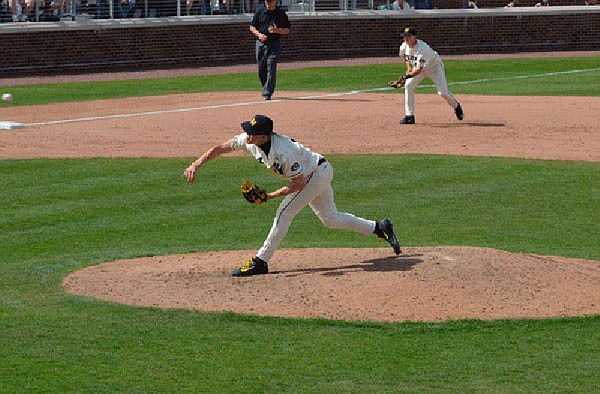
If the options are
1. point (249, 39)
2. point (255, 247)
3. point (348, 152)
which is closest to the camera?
point (255, 247)

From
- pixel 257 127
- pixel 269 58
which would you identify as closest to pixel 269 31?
pixel 269 58

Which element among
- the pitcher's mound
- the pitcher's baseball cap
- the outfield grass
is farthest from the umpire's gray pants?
the pitcher's baseball cap

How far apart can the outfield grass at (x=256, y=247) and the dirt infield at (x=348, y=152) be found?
1.29 ft

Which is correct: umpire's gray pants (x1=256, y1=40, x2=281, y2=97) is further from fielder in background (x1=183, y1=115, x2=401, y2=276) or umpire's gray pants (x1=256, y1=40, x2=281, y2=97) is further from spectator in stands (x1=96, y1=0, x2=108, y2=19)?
fielder in background (x1=183, y1=115, x2=401, y2=276)

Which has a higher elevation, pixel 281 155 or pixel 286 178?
pixel 281 155

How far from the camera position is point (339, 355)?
26.4 feet

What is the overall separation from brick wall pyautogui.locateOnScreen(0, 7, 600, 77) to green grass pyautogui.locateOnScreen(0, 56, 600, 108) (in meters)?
2.07

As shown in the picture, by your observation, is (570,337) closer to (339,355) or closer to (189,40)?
(339,355)

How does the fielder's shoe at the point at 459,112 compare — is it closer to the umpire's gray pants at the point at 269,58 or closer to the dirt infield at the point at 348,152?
the dirt infield at the point at 348,152

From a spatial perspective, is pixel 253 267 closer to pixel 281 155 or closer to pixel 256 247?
pixel 281 155

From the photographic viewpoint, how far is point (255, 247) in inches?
463

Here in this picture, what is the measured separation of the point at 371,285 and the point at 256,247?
8.01 ft

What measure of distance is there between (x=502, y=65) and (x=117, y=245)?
71.2 ft

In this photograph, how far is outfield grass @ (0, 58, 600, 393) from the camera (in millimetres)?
7594
